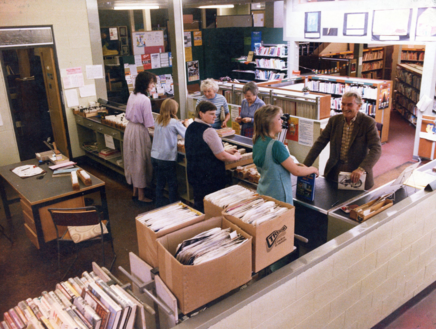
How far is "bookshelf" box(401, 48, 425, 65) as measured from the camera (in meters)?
12.3

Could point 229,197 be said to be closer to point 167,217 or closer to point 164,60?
point 167,217

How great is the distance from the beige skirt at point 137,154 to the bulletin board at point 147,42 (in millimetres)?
7175

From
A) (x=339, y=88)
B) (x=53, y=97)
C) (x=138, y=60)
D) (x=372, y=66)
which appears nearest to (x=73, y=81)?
(x=53, y=97)

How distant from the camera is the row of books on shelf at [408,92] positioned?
10701 millimetres

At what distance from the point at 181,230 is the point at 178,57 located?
5687 millimetres

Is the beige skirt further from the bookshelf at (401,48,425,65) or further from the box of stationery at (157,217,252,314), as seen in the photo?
the bookshelf at (401,48,425,65)

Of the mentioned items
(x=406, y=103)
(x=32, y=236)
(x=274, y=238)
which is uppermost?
(x=274, y=238)

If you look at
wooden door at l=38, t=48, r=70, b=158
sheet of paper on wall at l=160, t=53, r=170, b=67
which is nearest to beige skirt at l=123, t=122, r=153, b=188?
wooden door at l=38, t=48, r=70, b=158

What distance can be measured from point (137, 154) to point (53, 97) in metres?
3.31

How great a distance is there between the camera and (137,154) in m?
5.63

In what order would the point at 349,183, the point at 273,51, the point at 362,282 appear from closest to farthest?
the point at 362,282 < the point at 349,183 < the point at 273,51

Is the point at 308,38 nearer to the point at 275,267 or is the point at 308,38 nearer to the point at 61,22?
the point at 61,22

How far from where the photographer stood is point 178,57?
727 centimetres

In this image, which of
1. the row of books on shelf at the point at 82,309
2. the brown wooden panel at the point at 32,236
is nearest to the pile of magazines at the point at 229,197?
the row of books on shelf at the point at 82,309
